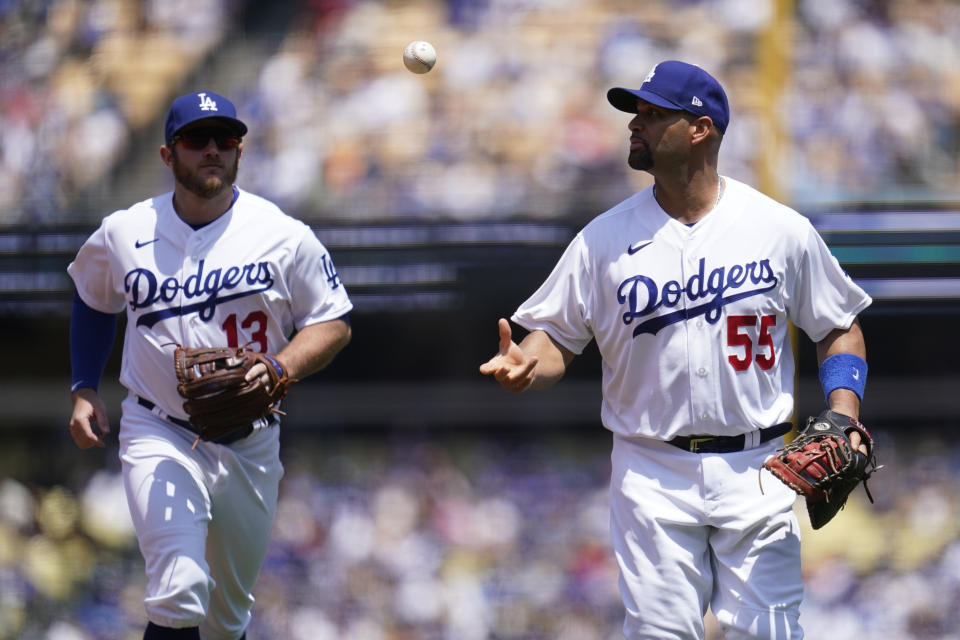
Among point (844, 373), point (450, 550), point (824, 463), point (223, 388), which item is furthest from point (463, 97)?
point (824, 463)

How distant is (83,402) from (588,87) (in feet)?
11.1

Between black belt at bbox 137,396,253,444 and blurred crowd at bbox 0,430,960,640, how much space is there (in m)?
2.32

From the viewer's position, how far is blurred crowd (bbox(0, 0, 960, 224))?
20.4 ft

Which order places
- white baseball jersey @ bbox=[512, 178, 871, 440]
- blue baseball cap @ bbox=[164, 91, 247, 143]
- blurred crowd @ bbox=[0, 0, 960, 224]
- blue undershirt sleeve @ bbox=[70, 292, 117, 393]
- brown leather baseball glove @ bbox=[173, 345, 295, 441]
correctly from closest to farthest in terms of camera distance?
white baseball jersey @ bbox=[512, 178, 871, 440], brown leather baseball glove @ bbox=[173, 345, 295, 441], blue baseball cap @ bbox=[164, 91, 247, 143], blue undershirt sleeve @ bbox=[70, 292, 117, 393], blurred crowd @ bbox=[0, 0, 960, 224]

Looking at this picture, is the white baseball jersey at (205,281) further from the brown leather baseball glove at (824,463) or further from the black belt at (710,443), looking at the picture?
the brown leather baseball glove at (824,463)

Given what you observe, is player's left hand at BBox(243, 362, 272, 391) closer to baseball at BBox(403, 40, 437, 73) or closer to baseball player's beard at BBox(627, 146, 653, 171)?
baseball player's beard at BBox(627, 146, 653, 171)

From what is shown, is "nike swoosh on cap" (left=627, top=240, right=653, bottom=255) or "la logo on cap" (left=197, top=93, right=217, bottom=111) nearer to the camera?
"nike swoosh on cap" (left=627, top=240, right=653, bottom=255)

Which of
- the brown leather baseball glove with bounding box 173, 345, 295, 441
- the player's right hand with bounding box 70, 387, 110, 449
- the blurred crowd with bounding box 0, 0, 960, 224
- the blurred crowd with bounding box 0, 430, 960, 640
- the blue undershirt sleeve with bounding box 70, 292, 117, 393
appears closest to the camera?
the brown leather baseball glove with bounding box 173, 345, 295, 441

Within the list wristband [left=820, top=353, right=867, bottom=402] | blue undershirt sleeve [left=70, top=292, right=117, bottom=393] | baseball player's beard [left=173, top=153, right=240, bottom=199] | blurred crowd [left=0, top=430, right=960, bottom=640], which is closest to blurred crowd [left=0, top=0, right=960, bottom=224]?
blurred crowd [left=0, top=430, right=960, bottom=640]

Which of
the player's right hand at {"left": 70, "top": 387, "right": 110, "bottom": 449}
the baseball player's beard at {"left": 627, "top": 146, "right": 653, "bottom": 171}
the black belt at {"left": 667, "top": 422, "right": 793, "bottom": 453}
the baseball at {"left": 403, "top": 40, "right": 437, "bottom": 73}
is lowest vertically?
the player's right hand at {"left": 70, "top": 387, "right": 110, "bottom": 449}

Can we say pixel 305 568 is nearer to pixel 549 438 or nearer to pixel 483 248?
pixel 549 438

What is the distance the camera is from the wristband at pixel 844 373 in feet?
11.0

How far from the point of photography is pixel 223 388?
11.3ft

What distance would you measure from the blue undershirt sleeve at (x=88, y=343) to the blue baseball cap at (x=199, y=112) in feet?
2.18
